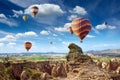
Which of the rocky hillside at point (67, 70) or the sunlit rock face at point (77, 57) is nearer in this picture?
the rocky hillside at point (67, 70)

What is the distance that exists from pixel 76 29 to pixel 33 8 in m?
33.3

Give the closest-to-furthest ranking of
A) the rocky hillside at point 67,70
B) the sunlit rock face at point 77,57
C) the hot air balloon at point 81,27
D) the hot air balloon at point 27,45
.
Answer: the rocky hillside at point 67,70
the sunlit rock face at point 77,57
the hot air balloon at point 81,27
the hot air balloon at point 27,45

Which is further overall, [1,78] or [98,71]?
[1,78]

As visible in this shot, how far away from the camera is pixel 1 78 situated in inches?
4380

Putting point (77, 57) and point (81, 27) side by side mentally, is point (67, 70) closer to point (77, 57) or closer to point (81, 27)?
point (77, 57)

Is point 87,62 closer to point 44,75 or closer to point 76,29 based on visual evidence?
point 76,29

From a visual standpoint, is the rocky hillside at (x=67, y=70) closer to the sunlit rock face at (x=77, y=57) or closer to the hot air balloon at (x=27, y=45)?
the sunlit rock face at (x=77, y=57)

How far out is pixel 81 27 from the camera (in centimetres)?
5584

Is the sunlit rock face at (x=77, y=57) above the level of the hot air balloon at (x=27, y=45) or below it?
below

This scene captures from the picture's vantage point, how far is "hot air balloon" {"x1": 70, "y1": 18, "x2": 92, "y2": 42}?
55500mm

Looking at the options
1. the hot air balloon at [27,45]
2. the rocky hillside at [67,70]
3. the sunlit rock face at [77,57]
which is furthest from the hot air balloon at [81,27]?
the hot air balloon at [27,45]

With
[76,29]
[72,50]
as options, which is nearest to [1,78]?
[76,29]

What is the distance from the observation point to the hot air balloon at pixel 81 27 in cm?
5550

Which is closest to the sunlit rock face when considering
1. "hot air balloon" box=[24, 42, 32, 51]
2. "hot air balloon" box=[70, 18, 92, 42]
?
"hot air balloon" box=[70, 18, 92, 42]
